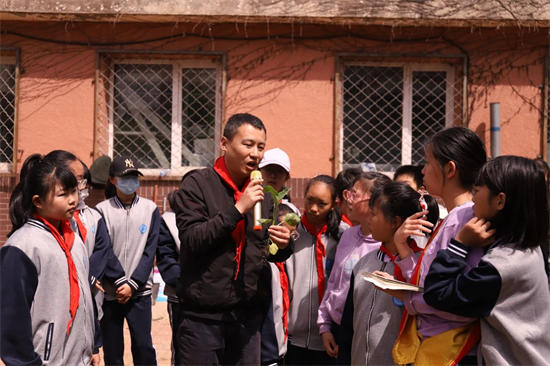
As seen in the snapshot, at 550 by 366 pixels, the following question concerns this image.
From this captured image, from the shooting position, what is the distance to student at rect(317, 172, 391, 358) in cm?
395

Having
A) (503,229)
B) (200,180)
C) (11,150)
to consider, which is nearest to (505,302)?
(503,229)

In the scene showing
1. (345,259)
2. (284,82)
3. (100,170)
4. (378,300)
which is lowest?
(378,300)

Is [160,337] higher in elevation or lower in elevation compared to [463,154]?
lower

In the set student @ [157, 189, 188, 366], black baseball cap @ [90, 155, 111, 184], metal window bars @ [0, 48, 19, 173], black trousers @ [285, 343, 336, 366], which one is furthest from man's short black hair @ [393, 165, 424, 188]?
metal window bars @ [0, 48, 19, 173]

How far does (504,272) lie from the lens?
98.7 inches

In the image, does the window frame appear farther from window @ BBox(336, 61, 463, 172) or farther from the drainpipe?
the drainpipe

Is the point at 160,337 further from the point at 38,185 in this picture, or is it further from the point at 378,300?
the point at 378,300

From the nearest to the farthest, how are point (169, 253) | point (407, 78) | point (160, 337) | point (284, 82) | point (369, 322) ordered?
point (369, 322)
point (169, 253)
point (160, 337)
point (284, 82)
point (407, 78)

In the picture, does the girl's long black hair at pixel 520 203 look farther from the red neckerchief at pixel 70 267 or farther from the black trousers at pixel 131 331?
the black trousers at pixel 131 331

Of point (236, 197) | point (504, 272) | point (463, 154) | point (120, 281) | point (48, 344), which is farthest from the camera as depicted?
point (120, 281)

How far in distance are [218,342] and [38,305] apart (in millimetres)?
941

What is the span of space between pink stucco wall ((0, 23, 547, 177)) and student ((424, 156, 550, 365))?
558cm

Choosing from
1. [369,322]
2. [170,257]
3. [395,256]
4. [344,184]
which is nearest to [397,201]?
[395,256]

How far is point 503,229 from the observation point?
261 cm
